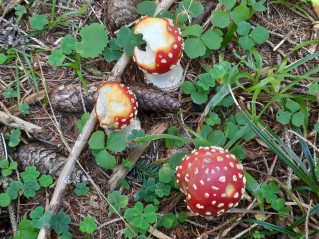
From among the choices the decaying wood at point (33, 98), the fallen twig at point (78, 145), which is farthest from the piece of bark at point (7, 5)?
the fallen twig at point (78, 145)

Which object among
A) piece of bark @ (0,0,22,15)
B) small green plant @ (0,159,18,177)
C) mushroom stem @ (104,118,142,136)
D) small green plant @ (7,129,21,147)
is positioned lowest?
small green plant @ (0,159,18,177)

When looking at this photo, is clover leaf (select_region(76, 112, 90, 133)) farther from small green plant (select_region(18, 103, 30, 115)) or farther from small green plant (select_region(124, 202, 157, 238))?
small green plant (select_region(124, 202, 157, 238))

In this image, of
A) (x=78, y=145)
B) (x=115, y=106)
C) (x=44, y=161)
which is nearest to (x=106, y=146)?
(x=78, y=145)

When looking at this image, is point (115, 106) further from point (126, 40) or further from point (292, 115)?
point (292, 115)

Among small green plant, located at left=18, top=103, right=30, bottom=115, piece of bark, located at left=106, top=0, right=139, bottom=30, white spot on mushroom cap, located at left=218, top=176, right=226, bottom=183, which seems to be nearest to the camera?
white spot on mushroom cap, located at left=218, top=176, right=226, bottom=183

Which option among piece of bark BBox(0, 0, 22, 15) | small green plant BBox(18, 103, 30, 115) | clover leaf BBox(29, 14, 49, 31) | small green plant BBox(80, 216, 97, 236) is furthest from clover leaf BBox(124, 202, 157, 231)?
piece of bark BBox(0, 0, 22, 15)

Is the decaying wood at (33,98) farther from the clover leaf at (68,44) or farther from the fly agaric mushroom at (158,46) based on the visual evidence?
the fly agaric mushroom at (158,46)
